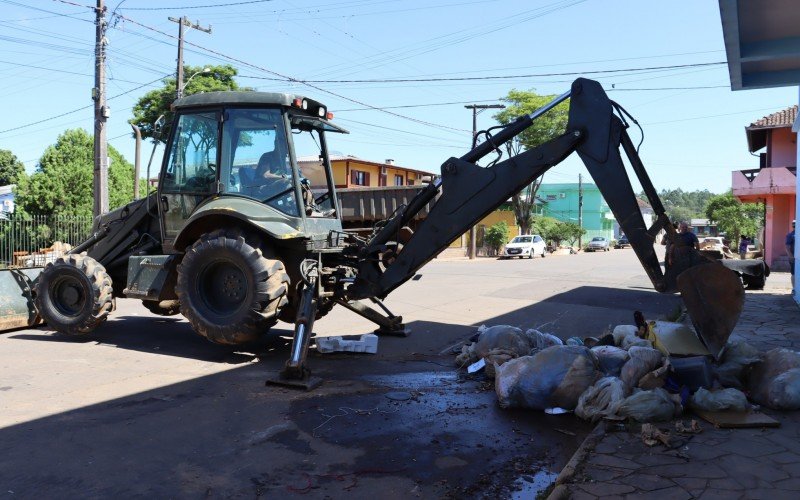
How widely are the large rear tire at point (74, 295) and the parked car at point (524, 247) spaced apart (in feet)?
102

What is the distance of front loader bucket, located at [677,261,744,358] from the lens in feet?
17.6

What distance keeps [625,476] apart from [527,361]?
192 cm

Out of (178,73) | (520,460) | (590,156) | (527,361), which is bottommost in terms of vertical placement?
(520,460)

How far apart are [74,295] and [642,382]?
23.4ft

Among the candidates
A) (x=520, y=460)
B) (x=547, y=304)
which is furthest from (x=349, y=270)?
(x=547, y=304)

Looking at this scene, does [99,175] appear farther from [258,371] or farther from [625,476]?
[625,476]

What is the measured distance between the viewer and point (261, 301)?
693 cm

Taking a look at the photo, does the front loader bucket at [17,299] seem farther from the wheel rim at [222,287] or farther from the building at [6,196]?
the building at [6,196]

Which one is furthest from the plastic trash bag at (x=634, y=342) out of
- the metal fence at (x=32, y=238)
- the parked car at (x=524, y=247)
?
the parked car at (x=524, y=247)

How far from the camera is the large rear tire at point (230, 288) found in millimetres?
6973

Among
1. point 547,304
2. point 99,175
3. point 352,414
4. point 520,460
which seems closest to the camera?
point 520,460

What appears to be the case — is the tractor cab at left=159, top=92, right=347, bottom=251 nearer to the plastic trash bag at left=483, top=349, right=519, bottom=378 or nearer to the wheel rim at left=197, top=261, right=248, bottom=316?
the wheel rim at left=197, top=261, right=248, bottom=316

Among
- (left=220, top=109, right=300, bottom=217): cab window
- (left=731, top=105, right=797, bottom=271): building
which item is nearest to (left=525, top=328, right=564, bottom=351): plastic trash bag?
(left=220, top=109, right=300, bottom=217): cab window

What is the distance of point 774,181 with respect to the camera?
1028 inches
